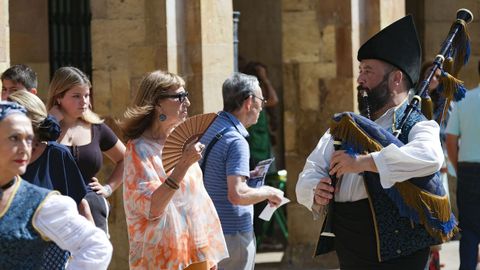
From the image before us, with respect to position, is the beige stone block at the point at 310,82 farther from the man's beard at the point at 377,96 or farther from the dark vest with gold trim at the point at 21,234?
the dark vest with gold trim at the point at 21,234

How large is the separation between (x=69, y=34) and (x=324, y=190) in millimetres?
7329

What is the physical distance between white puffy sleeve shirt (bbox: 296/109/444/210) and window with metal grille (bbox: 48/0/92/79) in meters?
6.77

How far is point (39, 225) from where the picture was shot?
484cm

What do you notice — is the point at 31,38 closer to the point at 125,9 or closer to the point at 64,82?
the point at 125,9

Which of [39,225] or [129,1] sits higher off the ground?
[129,1]

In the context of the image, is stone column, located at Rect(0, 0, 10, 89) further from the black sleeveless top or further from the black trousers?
the black trousers

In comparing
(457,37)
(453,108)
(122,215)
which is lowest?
(122,215)

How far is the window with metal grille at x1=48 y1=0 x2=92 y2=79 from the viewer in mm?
13055

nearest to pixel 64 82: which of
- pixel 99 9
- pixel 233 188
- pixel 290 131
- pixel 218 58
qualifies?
pixel 233 188

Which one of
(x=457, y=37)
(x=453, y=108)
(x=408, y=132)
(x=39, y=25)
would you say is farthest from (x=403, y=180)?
(x=39, y=25)

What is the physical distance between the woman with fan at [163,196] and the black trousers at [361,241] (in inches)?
27.1

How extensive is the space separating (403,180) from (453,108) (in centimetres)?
460

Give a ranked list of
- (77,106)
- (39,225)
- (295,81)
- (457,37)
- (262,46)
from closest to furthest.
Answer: (39,225), (457,37), (77,106), (295,81), (262,46)

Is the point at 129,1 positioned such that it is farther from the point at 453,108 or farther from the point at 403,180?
the point at 403,180
